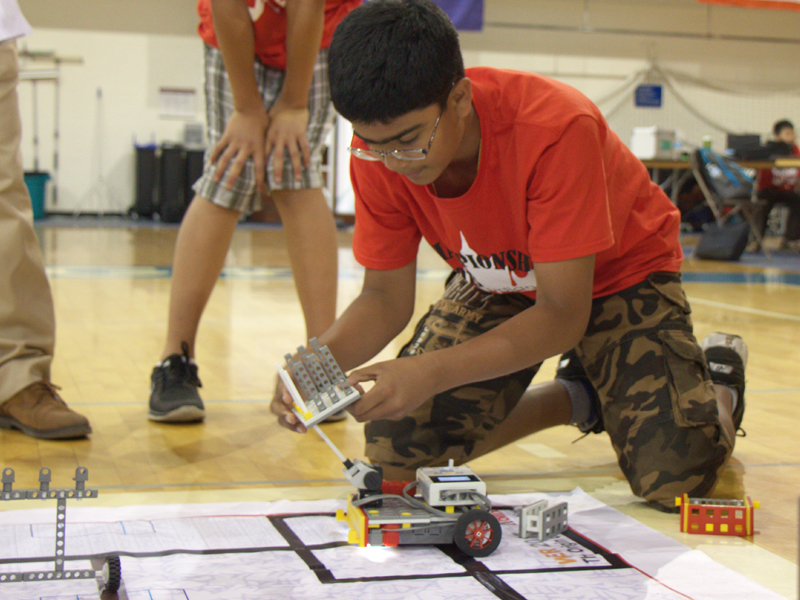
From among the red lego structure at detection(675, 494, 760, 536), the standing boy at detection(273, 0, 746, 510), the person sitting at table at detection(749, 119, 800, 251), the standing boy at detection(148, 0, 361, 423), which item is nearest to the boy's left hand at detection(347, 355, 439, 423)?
the standing boy at detection(273, 0, 746, 510)

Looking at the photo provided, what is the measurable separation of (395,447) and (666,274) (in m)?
0.52

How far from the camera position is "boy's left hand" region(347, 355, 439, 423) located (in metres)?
0.99

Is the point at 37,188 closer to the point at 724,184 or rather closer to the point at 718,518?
the point at 724,184

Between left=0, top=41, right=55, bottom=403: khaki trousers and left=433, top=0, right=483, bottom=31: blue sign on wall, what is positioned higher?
left=433, top=0, right=483, bottom=31: blue sign on wall

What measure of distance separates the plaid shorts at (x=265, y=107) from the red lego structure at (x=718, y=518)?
0.99m

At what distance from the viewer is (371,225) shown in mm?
1310

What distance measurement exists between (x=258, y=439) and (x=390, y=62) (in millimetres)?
893

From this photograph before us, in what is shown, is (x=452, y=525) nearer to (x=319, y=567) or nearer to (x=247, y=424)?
(x=319, y=567)

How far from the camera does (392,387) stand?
3.28 ft

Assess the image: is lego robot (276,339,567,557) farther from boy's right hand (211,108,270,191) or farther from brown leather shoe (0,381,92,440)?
boy's right hand (211,108,270,191)

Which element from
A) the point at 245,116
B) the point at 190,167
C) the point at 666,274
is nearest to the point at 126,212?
the point at 190,167

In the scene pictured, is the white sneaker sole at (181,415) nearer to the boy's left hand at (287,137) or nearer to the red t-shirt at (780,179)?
→ the boy's left hand at (287,137)

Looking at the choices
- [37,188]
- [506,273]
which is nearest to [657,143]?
[37,188]

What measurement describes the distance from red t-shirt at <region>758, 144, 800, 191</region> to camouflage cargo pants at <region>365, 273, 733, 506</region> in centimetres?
643
